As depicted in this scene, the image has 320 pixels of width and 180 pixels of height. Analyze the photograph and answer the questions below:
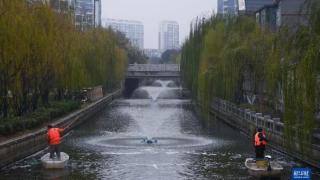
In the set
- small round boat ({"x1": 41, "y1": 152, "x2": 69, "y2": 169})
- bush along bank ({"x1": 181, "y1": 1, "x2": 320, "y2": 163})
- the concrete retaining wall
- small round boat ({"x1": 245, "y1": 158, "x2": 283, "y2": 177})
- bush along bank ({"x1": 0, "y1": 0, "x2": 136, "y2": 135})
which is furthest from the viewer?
bush along bank ({"x1": 0, "y1": 0, "x2": 136, "y2": 135})

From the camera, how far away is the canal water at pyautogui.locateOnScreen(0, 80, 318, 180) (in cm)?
2389

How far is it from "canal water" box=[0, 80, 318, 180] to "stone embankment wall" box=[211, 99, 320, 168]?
57 cm

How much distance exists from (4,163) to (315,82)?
41.5 ft

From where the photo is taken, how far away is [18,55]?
1187 inches

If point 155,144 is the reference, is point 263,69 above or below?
above

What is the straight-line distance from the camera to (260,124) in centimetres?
3678

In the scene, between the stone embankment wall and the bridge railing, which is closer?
the stone embankment wall

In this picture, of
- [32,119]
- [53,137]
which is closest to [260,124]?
[32,119]

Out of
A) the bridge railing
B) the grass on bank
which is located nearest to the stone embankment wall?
the grass on bank

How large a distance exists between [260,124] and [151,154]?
9602mm

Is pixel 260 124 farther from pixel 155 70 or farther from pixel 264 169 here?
pixel 155 70

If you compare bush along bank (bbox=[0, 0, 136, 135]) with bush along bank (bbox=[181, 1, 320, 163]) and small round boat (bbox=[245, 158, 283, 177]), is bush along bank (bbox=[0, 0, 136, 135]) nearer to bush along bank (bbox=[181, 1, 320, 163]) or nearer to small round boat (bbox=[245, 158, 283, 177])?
bush along bank (bbox=[181, 1, 320, 163])

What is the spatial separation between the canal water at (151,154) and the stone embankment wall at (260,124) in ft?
1.86

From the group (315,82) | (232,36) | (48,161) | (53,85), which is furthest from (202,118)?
(315,82)
